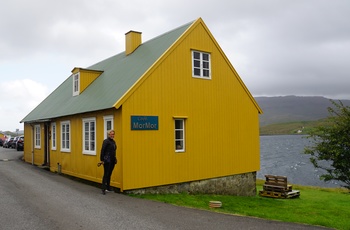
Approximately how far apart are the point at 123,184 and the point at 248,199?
24.1 ft

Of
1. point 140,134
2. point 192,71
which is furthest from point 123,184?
point 192,71

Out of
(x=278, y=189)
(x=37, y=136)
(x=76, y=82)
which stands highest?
(x=76, y=82)

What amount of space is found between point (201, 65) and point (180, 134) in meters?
3.61

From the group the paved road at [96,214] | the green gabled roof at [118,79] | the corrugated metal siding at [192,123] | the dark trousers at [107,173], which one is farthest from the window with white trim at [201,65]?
the paved road at [96,214]

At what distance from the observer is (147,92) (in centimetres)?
1415

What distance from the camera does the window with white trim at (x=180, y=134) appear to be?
15.4 m

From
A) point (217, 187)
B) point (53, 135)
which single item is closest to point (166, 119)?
point (217, 187)

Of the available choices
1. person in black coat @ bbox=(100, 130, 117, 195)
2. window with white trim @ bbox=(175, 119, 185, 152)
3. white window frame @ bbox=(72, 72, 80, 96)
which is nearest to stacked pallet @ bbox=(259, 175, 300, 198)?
window with white trim @ bbox=(175, 119, 185, 152)

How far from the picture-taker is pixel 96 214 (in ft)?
31.7

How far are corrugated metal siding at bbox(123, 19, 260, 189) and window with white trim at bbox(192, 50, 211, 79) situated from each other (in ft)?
0.89

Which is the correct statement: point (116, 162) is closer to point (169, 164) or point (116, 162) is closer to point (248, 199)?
point (169, 164)

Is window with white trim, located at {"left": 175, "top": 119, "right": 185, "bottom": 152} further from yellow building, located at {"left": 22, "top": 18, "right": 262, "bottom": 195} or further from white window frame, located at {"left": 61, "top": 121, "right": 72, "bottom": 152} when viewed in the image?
white window frame, located at {"left": 61, "top": 121, "right": 72, "bottom": 152}

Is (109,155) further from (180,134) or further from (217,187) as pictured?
(217,187)

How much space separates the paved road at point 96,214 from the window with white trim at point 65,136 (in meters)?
5.10
